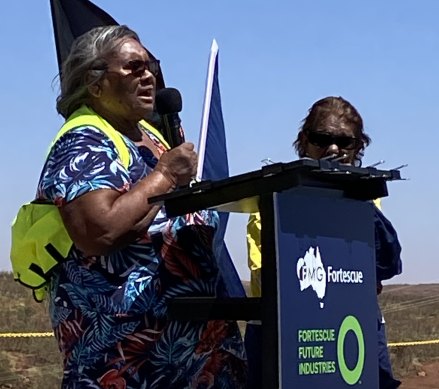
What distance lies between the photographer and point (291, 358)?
2885 millimetres

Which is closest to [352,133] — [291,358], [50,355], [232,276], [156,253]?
[232,276]

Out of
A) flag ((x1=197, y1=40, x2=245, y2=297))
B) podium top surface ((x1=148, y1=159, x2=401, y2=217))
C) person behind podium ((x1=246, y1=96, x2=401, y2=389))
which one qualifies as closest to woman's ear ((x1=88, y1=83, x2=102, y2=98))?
flag ((x1=197, y1=40, x2=245, y2=297))

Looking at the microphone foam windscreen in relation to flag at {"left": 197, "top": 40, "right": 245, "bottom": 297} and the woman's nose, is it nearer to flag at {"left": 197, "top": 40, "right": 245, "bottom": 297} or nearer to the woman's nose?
flag at {"left": 197, "top": 40, "right": 245, "bottom": 297}

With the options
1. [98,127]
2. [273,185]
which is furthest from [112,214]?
[273,185]

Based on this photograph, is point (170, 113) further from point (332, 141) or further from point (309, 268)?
point (309, 268)

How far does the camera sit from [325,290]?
3.02 meters

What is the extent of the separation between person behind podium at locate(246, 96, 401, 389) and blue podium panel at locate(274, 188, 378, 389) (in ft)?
2.26

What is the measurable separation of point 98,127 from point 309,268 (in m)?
0.91

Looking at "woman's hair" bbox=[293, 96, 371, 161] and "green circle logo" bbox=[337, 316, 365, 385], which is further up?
"woman's hair" bbox=[293, 96, 371, 161]

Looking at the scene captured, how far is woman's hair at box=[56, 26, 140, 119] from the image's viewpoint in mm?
3645

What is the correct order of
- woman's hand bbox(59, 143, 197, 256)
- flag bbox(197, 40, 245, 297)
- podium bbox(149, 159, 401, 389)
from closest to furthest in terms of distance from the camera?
podium bbox(149, 159, 401, 389) → woman's hand bbox(59, 143, 197, 256) → flag bbox(197, 40, 245, 297)

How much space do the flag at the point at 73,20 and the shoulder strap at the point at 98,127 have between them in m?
0.74

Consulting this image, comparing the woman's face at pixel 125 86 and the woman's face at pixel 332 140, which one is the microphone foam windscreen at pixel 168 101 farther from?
the woman's face at pixel 332 140

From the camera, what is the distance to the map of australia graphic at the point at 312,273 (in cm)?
295
